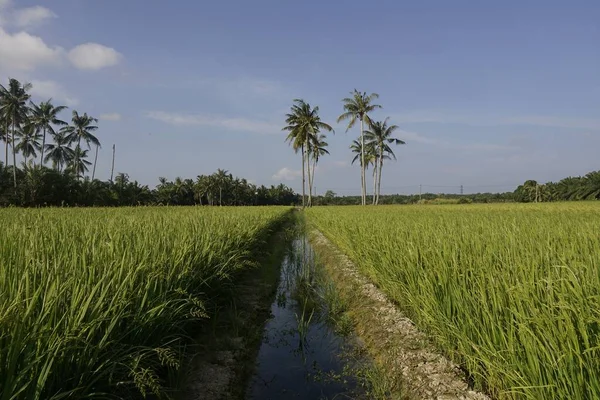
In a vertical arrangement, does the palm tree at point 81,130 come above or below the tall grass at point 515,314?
above

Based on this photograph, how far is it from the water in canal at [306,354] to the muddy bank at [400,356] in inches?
8.4

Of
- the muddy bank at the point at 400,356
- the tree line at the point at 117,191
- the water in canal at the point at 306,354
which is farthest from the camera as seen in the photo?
the tree line at the point at 117,191

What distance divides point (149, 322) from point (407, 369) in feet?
6.73

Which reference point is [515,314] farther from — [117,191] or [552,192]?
[552,192]

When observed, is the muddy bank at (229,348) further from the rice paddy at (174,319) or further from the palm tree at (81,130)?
the palm tree at (81,130)

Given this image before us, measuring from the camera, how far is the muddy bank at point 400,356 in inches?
96.6

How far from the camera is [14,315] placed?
154cm

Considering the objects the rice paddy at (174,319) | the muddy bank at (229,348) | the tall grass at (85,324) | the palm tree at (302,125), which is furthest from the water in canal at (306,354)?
the palm tree at (302,125)

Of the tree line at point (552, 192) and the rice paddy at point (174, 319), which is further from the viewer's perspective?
the tree line at point (552, 192)

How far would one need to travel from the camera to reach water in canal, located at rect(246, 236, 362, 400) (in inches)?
108

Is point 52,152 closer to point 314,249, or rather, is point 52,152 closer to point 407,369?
point 314,249

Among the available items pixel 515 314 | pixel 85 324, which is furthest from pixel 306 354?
pixel 85 324

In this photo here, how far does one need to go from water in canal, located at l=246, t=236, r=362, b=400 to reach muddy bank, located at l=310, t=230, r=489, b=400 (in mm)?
214

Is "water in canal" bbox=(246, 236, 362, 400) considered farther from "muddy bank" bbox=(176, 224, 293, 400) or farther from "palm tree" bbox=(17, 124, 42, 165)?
"palm tree" bbox=(17, 124, 42, 165)
